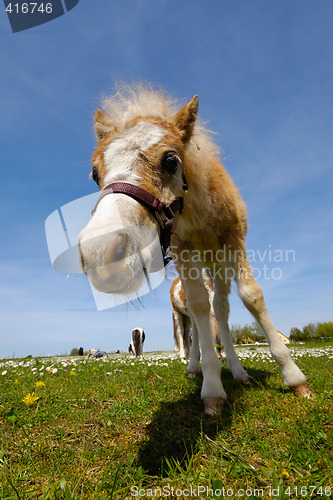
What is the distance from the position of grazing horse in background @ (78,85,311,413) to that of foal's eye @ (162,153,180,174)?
1 centimetres

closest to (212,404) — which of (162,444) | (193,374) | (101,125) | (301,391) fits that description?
(162,444)

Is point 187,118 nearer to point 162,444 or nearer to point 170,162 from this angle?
point 170,162

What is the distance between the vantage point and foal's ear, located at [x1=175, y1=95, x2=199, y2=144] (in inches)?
142

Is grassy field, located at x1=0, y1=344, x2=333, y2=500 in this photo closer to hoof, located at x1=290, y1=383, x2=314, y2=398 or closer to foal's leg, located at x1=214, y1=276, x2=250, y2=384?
hoof, located at x1=290, y1=383, x2=314, y2=398

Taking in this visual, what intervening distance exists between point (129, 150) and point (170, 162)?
0.45 metres

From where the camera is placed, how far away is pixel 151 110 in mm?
3617

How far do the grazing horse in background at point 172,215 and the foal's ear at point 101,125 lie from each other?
1cm

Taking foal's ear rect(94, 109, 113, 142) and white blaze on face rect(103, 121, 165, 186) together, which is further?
foal's ear rect(94, 109, 113, 142)

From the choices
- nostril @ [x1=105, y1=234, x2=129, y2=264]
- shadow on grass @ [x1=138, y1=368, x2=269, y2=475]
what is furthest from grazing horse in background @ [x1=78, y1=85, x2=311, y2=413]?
shadow on grass @ [x1=138, y1=368, x2=269, y2=475]

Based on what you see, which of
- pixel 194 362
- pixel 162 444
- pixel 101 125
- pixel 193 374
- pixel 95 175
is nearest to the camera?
pixel 162 444

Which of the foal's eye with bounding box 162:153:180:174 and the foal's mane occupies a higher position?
the foal's mane

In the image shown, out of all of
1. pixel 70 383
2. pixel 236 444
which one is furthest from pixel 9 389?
pixel 236 444

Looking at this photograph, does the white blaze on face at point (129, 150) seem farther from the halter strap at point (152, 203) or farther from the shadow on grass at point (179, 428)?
the shadow on grass at point (179, 428)

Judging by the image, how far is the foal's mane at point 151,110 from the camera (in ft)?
11.8
